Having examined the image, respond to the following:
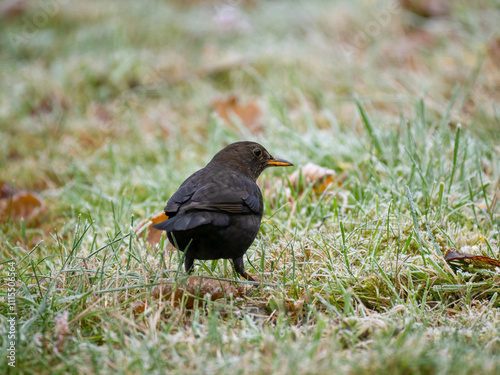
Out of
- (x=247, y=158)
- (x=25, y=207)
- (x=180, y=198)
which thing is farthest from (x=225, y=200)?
(x=25, y=207)

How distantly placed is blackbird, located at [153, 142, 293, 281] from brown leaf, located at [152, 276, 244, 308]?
0.11 m

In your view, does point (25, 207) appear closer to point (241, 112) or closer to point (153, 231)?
point (153, 231)

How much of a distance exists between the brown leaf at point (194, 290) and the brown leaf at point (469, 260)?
102cm

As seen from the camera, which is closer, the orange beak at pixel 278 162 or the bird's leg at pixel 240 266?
the bird's leg at pixel 240 266

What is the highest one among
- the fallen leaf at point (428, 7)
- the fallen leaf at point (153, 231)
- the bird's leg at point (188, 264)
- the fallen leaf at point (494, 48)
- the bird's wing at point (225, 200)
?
the fallen leaf at point (428, 7)

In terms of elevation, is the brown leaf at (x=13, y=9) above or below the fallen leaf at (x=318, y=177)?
above

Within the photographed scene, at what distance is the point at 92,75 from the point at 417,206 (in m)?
4.08

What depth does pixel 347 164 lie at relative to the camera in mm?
3955

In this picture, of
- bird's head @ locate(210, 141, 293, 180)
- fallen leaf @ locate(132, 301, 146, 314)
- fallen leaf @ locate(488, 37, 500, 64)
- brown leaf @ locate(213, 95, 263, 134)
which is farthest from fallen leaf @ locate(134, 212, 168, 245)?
fallen leaf @ locate(488, 37, 500, 64)

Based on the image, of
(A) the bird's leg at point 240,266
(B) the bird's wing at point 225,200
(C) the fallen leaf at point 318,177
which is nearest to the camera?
(B) the bird's wing at point 225,200

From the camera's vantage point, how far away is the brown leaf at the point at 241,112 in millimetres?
5121

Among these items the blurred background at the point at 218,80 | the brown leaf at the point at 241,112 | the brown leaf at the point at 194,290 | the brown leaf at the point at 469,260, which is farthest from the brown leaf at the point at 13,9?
the brown leaf at the point at 469,260

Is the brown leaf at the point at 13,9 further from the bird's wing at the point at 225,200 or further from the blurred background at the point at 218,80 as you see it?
the bird's wing at the point at 225,200

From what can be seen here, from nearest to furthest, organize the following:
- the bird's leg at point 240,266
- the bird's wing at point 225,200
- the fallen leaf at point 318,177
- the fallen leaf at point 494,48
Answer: the bird's wing at point 225,200 → the bird's leg at point 240,266 → the fallen leaf at point 318,177 → the fallen leaf at point 494,48
